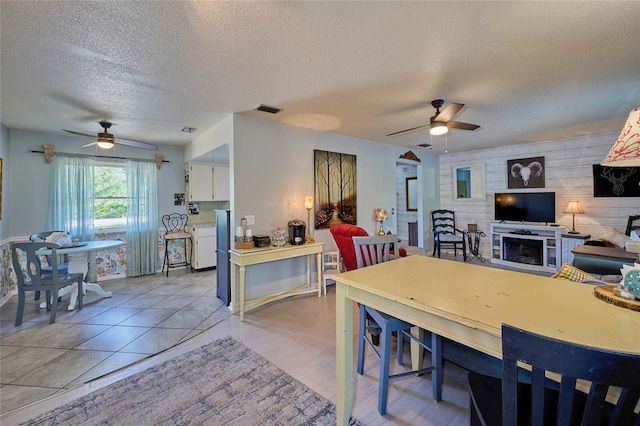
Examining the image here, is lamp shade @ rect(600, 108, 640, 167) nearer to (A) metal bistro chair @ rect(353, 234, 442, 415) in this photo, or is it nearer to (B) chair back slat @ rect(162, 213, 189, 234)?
(A) metal bistro chair @ rect(353, 234, 442, 415)

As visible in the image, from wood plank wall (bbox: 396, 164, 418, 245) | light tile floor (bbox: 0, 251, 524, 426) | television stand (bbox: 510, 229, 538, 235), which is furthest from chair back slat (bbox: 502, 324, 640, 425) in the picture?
wood plank wall (bbox: 396, 164, 418, 245)

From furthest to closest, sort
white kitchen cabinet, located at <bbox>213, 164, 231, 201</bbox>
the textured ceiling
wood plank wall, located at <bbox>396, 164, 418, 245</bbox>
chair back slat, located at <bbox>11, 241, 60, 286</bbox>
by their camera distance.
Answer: wood plank wall, located at <bbox>396, 164, 418, 245</bbox> < white kitchen cabinet, located at <bbox>213, 164, 231, 201</bbox> < chair back slat, located at <bbox>11, 241, 60, 286</bbox> < the textured ceiling

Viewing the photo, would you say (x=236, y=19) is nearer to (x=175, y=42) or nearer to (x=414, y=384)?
(x=175, y=42)

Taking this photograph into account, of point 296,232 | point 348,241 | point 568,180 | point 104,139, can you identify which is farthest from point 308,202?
point 568,180

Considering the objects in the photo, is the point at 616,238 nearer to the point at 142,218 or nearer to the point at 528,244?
the point at 528,244

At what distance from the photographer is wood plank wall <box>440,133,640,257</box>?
14.9 ft

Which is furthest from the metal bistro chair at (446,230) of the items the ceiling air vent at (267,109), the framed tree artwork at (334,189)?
the ceiling air vent at (267,109)

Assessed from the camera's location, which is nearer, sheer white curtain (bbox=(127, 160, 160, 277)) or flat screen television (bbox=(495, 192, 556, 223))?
sheer white curtain (bbox=(127, 160, 160, 277))

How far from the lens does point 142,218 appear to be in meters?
4.92

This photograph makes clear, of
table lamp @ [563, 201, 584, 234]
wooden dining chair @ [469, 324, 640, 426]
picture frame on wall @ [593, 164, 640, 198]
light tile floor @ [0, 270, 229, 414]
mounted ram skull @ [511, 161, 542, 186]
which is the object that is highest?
mounted ram skull @ [511, 161, 542, 186]

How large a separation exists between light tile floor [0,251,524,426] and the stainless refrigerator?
16 centimetres

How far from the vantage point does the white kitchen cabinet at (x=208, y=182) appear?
5176 millimetres

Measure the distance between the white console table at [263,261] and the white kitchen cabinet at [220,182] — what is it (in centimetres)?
251

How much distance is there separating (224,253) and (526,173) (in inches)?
232
